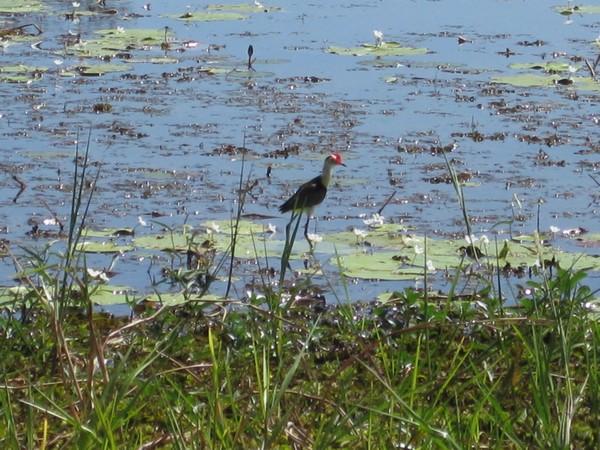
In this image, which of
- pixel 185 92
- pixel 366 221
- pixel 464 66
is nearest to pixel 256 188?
pixel 366 221

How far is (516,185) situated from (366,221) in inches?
61.3

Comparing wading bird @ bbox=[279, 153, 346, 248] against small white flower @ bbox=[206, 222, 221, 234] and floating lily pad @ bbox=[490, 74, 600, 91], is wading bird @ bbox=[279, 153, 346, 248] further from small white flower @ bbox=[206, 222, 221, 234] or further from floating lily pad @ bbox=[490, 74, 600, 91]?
floating lily pad @ bbox=[490, 74, 600, 91]

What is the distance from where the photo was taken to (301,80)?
10.7m

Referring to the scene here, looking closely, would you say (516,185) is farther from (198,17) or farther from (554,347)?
(198,17)

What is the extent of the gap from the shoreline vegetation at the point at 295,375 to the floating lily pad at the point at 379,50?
6346mm

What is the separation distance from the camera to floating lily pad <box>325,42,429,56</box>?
38.8 ft

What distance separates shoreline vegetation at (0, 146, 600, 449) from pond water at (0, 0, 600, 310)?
507mm

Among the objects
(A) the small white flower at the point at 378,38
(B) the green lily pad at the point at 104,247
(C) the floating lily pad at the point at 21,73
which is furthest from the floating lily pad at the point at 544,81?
(B) the green lily pad at the point at 104,247

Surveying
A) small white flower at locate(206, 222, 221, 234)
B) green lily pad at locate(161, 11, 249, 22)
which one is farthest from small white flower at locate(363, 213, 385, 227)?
green lily pad at locate(161, 11, 249, 22)

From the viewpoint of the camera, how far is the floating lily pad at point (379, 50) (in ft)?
38.8

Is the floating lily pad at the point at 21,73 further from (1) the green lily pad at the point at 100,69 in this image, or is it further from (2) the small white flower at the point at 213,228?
(2) the small white flower at the point at 213,228

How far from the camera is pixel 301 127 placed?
9133 mm

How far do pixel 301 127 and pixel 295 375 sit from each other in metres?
5.03

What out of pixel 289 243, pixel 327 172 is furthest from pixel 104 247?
pixel 289 243
